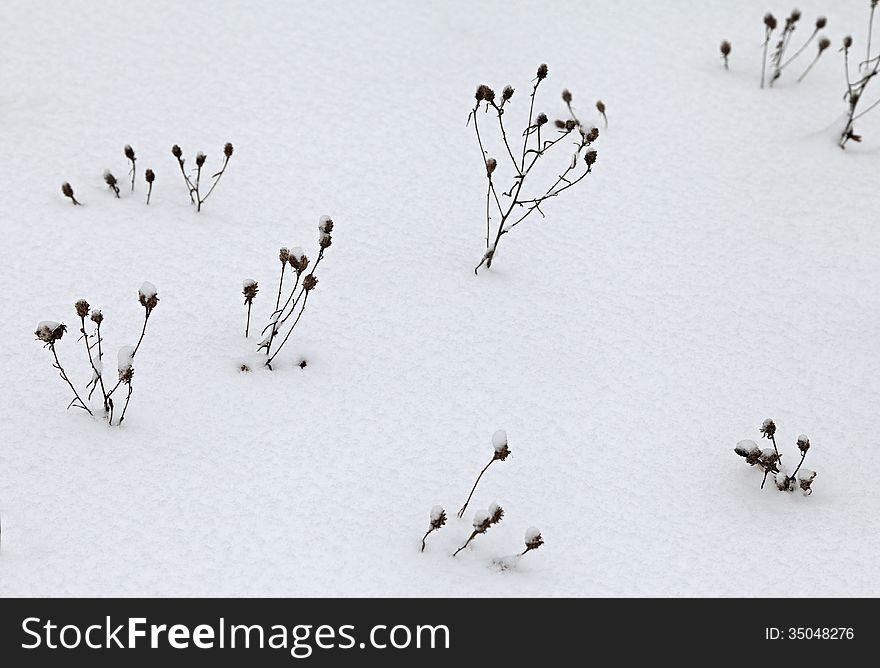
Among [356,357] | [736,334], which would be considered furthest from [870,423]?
[356,357]

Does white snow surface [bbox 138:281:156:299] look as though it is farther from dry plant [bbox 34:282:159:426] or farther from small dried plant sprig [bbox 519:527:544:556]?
small dried plant sprig [bbox 519:527:544:556]

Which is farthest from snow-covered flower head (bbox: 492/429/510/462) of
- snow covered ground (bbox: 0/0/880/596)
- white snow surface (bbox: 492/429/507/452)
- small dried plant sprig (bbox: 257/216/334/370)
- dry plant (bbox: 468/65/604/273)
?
dry plant (bbox: 468/65/604/273)

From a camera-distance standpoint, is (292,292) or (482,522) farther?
(292,292)

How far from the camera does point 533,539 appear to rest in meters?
2.11

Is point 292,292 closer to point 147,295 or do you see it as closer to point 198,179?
point 147,295

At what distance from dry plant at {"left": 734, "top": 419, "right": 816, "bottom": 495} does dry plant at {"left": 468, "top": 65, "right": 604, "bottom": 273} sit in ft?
3.17

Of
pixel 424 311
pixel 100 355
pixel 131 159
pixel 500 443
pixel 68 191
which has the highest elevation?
pixel 131 159

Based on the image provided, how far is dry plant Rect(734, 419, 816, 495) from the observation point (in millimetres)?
2449

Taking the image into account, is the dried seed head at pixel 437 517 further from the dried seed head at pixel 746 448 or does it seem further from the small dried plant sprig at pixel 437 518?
the dried seed head at pixel 746 448

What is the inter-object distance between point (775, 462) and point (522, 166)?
1296 millimetres

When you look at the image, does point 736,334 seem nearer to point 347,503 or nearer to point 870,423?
point 870,423

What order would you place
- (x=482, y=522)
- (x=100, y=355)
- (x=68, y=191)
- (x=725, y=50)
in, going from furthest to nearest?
(x=725, y=50) < (x=68, y=191) < (x=100, y=355) < (x=482, y=522)

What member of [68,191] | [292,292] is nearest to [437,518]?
[292,292]
